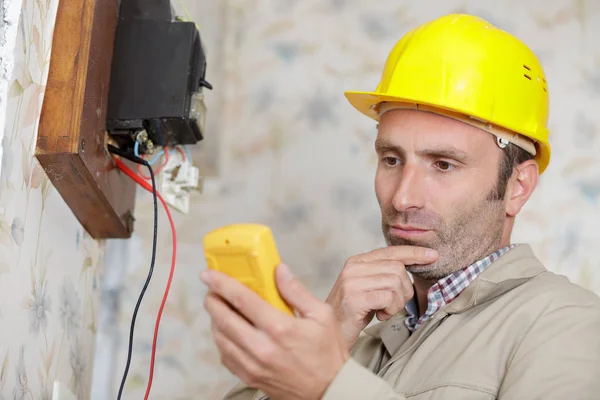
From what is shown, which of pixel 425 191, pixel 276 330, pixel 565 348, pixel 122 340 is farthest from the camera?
pixel 122 340

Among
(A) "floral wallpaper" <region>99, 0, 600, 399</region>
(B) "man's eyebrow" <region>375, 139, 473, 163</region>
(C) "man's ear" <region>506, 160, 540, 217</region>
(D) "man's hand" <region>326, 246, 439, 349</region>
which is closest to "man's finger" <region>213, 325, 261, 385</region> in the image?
(D) "man's hand" <region>326, 246, 439, 349</region>

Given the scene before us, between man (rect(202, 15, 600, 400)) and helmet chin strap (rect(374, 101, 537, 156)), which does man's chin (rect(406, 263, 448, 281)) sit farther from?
helmet chin strap (rect(374, 101, 537, 156))

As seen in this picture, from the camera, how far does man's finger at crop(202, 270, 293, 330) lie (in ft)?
2.71

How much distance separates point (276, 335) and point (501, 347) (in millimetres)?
462

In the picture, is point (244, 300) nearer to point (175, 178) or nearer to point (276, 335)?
point (276, 335)

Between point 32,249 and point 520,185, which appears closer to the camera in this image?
point 32,249

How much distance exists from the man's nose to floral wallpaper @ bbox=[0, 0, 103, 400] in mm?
645

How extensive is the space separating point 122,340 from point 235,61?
865mm

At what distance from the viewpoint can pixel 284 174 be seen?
207 centimetres

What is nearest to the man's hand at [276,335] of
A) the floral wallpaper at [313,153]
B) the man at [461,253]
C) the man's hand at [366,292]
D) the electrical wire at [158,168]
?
the man at [461,253]

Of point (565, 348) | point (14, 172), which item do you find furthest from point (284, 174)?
point (565, 348)

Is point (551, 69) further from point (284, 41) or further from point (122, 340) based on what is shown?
point (122, 340)

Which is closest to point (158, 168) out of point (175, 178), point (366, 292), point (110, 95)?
point (175, 178)

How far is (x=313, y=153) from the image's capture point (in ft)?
6.84
